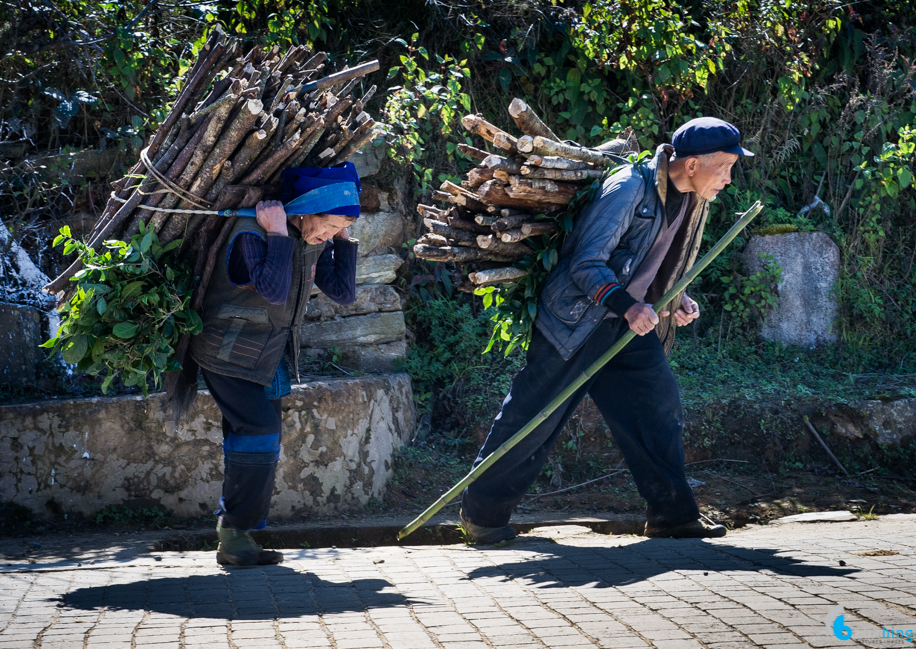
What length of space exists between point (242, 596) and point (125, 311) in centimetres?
140

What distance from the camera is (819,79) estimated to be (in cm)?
788

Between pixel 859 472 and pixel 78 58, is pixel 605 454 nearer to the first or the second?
pixel 859 472

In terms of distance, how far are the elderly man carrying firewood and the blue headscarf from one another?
43.7 inches

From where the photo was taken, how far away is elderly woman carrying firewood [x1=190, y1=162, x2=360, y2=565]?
3.75 m

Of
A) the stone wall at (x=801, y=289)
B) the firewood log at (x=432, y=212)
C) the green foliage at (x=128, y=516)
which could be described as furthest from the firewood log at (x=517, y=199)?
the stone wall at (x=801, y=289)

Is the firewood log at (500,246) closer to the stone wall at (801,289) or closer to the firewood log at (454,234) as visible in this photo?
the firewood log at (454,234)

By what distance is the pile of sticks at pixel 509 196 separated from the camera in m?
4.05

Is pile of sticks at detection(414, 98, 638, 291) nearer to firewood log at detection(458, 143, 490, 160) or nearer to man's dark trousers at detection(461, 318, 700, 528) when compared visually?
firewood log at detection(458, 143, 490, 160)

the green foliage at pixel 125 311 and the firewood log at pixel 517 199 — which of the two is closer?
the green foliage at pixel 125 311

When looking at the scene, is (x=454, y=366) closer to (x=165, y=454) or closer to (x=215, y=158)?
(x=165, y=454)

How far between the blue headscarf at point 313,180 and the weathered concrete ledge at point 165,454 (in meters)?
1.82

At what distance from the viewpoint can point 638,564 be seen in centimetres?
355
